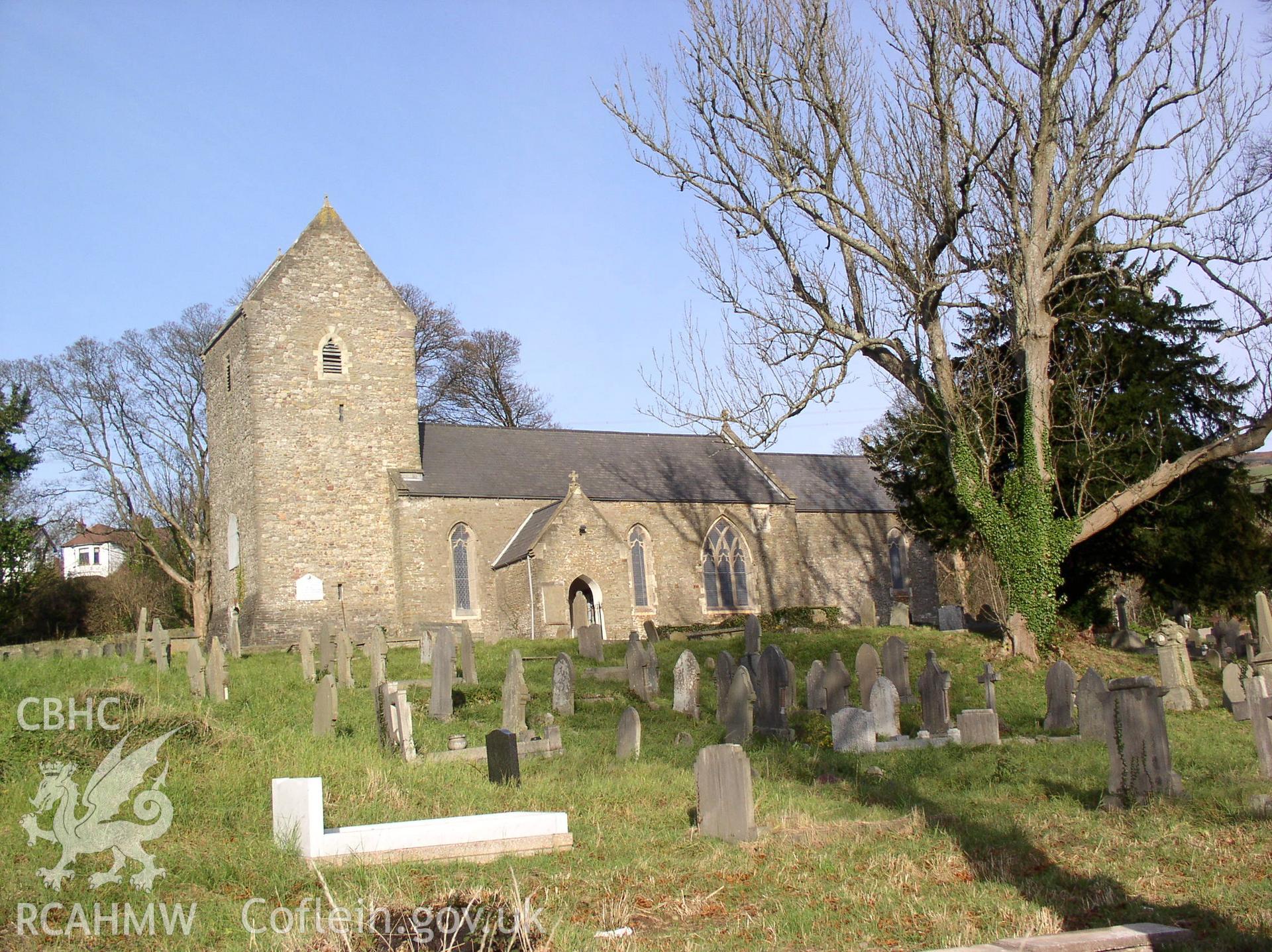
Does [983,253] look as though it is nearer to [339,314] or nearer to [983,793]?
[983,793]

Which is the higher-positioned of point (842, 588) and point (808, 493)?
point (808, 493)

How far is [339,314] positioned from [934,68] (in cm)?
1712

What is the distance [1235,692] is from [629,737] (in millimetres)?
7893

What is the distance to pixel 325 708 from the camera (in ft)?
40.9

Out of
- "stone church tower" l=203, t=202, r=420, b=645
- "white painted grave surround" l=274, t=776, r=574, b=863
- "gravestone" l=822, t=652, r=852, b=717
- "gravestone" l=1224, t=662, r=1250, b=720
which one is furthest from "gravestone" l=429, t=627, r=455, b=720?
"stone church tower" l=203, t=202, r=420, b=645

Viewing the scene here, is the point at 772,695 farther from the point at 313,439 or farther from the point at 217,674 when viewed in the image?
the point at 313,439

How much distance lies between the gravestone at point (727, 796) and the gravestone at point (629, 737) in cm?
333

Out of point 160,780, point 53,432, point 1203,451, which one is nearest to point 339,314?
point 53,432

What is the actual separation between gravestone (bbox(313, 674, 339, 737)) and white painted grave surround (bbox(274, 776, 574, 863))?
15.7ft

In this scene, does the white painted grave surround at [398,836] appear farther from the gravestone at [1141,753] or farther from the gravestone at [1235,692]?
the gravestone at [1235,692]

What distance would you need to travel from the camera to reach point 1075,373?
2077cm

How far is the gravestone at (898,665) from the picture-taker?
16547mm

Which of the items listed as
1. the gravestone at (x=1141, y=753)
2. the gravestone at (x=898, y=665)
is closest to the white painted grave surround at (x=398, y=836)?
the gravestone at (x=1141, y=753)

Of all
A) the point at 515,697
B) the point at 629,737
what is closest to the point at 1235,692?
the point at 629,737
